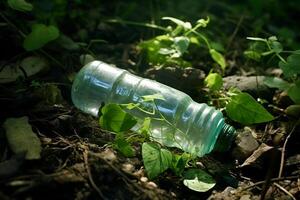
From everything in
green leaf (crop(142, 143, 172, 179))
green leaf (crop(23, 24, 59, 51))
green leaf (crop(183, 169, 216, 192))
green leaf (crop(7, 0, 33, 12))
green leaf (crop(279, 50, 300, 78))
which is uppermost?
green leaf (crop(7, 0, 33, 12))

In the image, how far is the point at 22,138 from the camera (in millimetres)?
1462

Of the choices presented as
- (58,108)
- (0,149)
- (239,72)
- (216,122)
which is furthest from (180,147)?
(239,72)

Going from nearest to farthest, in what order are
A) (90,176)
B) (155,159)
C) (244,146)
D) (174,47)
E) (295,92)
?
(90,176) → (155,159) → (244,146) → (295,92) → (174,47)

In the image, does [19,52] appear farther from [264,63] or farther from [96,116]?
[264,63]

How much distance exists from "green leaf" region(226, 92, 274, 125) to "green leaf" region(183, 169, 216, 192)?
316mm

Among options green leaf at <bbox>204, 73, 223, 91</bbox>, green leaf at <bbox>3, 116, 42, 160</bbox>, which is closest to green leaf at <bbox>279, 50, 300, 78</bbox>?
green leaf at <bbox>204, 73, 223, 91</bbox>

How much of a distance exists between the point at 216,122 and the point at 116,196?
496 millimetres

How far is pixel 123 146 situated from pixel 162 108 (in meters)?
0.27

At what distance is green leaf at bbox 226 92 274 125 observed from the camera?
168 cm

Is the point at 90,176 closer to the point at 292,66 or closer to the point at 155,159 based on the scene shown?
the point at 155,159

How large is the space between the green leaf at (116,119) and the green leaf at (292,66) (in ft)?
2.30

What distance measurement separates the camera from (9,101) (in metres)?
1.62

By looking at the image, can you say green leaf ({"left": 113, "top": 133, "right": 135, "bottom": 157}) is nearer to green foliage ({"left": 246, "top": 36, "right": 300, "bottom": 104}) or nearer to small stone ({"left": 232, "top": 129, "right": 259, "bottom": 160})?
small stone ({"left": 232, "top": 129, "right": 259, "bottom": 160})

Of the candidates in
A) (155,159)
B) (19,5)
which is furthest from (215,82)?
(19,5)
